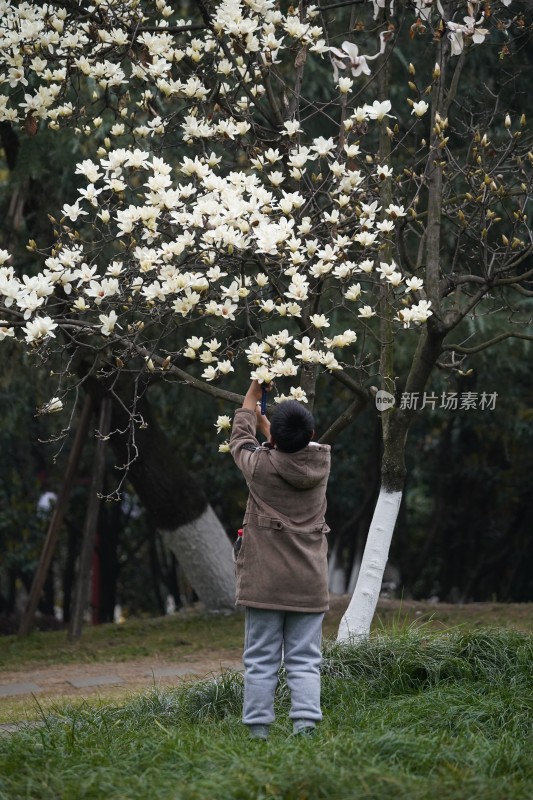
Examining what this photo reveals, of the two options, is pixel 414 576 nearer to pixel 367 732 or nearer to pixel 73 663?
pixel 73 663

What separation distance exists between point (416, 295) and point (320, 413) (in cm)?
785

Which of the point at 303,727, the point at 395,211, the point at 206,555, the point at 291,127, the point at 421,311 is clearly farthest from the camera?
the point at 206,555

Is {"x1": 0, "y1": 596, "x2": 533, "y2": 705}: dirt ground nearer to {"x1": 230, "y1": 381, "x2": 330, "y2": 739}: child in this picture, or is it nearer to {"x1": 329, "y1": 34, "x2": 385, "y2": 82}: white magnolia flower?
{"x1": 230, "y1": 381, "x2": 330, "y2": 739}: child

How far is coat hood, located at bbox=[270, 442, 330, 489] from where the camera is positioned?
4.75 metres

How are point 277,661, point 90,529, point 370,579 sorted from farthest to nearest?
point 90,529, point 370,579, point 277,661

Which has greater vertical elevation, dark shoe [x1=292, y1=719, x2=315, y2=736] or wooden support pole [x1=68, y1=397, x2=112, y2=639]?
wooden support pole [x1=68, y1=397, x2=112, y2=639]

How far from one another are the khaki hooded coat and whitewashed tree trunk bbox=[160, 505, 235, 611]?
604cm

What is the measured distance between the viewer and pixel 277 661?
480cm

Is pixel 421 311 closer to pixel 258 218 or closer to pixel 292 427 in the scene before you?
pixel 258 218

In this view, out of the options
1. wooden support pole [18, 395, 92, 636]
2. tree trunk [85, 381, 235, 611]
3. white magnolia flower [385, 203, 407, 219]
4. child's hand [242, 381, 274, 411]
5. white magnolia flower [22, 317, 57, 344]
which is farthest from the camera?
tree trunk [85, 381, 235, 611]

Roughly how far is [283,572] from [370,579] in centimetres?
202

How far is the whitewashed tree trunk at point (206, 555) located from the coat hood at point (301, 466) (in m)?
6.12

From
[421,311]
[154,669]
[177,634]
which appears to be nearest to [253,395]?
[421,311]

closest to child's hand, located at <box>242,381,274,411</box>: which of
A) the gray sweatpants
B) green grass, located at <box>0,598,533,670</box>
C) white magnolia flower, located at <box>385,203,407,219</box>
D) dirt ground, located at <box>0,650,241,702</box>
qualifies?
the gray sweatpants
